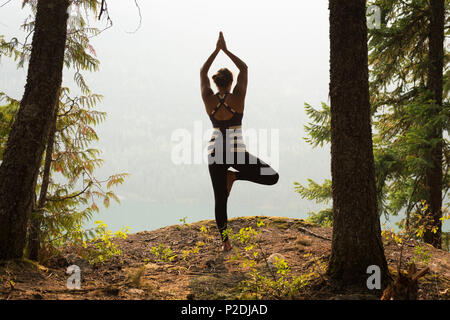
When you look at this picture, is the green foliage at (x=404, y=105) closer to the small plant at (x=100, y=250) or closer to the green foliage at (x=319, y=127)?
the green foliage at (x=319, y=127)

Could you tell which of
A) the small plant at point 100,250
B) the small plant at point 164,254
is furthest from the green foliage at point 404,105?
the small plant at point 100,250

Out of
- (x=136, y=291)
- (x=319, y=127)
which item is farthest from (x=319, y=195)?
(x=136, y=291)

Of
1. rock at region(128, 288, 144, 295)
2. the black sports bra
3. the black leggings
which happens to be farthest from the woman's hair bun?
rock at region(128, 288, 144, 295)

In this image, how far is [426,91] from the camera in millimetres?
7652

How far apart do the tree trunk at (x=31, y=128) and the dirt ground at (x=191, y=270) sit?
52 centimetres

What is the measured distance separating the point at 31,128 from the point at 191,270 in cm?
317

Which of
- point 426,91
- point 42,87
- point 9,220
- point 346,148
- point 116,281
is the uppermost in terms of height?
point 426,91

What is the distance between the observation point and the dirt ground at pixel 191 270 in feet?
12.2

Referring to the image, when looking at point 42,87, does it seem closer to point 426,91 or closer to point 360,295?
point 360,295

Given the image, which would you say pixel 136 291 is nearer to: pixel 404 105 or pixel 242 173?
pixel 242 173
